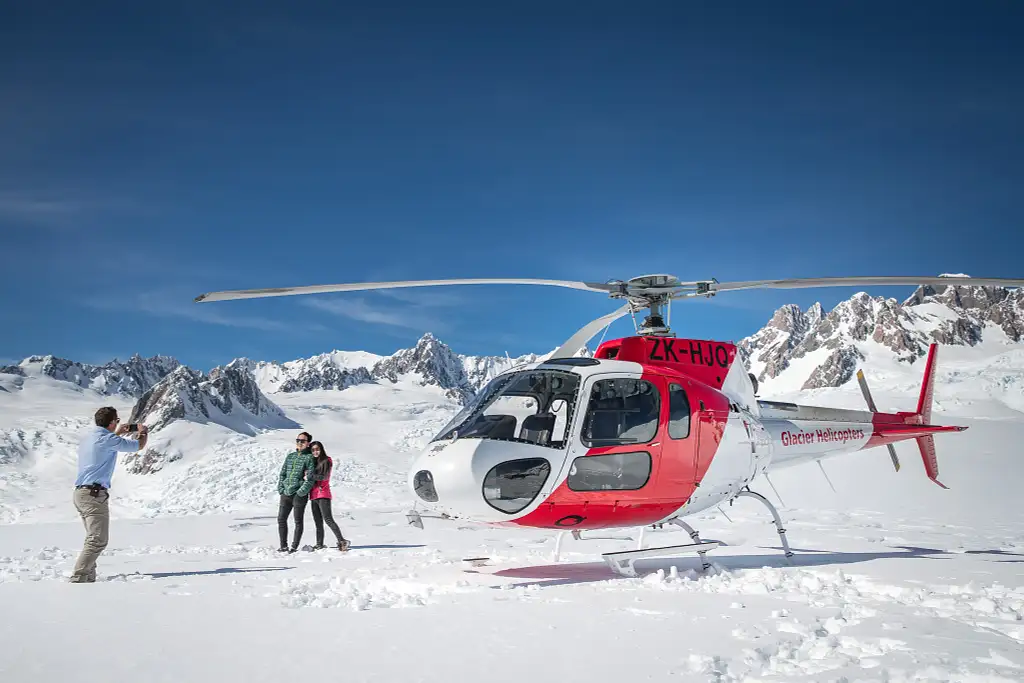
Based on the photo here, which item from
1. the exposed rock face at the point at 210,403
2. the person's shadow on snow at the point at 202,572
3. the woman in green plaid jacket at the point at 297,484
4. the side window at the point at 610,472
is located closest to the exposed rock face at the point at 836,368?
the exposed rock face at the point at 210,403

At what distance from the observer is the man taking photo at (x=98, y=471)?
633 cm

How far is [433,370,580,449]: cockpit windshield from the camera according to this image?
6676 mm

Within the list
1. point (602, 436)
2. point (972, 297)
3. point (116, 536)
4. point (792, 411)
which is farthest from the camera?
point (972, 297)

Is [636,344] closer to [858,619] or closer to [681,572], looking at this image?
[681,572]

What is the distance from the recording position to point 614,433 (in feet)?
22.5

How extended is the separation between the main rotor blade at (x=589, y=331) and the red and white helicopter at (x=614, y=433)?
0.02m

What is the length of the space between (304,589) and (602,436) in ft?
10.1

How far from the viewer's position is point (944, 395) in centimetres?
6388

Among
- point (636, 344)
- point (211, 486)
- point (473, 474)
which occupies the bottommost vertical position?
point (211, 486)

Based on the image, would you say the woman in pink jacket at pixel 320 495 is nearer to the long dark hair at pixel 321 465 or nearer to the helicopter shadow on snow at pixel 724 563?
the long dark hair at pixel 321 465

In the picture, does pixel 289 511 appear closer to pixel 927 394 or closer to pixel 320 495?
pixel 320 495

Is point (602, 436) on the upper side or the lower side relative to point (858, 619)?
upper

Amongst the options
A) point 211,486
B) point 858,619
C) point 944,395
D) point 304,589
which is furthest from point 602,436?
point 944,395

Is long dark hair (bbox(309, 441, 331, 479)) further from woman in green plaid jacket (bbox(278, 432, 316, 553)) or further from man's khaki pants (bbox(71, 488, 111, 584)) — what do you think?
man's khaki pants (bbox(71, 488, 111, 584))
